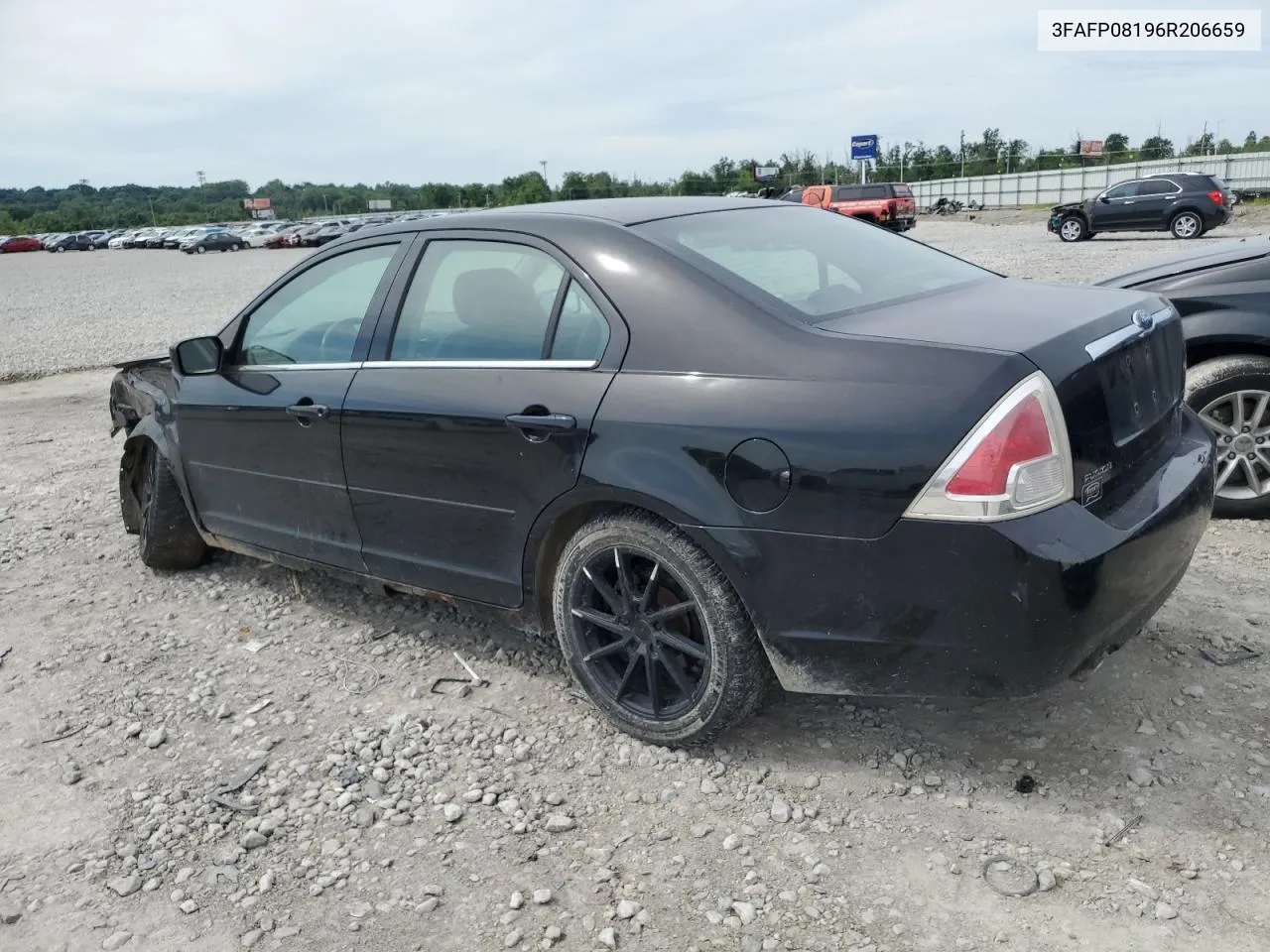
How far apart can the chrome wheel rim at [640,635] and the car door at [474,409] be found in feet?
0.90

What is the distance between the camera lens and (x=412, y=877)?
267 cm

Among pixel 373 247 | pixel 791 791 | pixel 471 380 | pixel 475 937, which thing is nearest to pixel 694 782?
pixel 791 791

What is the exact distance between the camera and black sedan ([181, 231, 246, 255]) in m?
55.6

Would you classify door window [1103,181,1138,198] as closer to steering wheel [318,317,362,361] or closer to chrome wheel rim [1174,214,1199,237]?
chrome wheel rim [1174,214,1199,237]

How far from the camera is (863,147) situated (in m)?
53.4

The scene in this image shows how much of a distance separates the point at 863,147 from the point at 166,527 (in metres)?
53.6

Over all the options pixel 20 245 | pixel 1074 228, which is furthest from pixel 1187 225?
pixel 20 245

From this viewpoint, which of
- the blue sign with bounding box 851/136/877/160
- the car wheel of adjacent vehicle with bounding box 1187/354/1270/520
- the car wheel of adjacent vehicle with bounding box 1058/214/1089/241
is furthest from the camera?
the blue sign with bounding box 851/136/877/160

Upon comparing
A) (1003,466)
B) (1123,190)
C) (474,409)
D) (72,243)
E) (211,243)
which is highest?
(72,243)

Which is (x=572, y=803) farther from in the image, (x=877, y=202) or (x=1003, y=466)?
(x=877, y=202)

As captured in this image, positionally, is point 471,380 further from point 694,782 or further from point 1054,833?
point 1054,833

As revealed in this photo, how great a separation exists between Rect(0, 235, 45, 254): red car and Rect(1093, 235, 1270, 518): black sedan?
259ft

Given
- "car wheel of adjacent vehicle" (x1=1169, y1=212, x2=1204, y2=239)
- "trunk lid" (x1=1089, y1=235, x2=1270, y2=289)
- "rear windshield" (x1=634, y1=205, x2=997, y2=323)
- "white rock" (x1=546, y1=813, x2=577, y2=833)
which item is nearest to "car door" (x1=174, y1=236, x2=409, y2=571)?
"rear windshield" (x1=634, y1=205, x2=997, y2=323)

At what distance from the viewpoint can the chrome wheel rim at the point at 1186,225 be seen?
22.9m
